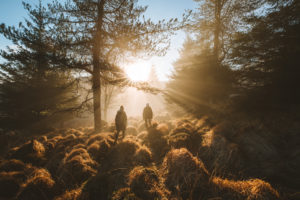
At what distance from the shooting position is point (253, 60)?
5.62m

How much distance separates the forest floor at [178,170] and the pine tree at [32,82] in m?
3.00

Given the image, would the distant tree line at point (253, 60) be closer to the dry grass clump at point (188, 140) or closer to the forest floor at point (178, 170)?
the forest floor at point (178, 170)

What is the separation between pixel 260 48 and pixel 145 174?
7603 millimetres

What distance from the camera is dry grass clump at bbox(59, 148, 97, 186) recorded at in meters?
3.39

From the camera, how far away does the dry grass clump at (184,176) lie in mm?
2760

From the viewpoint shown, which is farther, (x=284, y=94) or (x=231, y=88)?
(x=231, y=88)

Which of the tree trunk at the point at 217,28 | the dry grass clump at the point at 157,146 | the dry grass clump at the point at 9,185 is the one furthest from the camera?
the tree trunk at the point at 217,28

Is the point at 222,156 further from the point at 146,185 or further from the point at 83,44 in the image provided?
the point at 83,44

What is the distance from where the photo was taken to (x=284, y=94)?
4496mm

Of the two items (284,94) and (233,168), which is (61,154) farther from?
(284,94)

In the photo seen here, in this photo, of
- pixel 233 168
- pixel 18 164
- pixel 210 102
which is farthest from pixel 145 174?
pixel 210 102

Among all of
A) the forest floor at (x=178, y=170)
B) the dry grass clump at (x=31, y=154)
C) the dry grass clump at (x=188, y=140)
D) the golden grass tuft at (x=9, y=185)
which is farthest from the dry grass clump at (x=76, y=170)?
the dry grass clump at (x=188, y=140)

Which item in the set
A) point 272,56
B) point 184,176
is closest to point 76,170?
point 184,176

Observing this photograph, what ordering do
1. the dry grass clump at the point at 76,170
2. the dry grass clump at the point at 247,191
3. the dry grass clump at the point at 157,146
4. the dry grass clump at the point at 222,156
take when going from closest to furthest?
the dry grass clump at the point at 247,191, the dry grass clump at the point at 76,170, the dry grass clump at the point at 222,156, the dry grass clump at the point at 157,146
